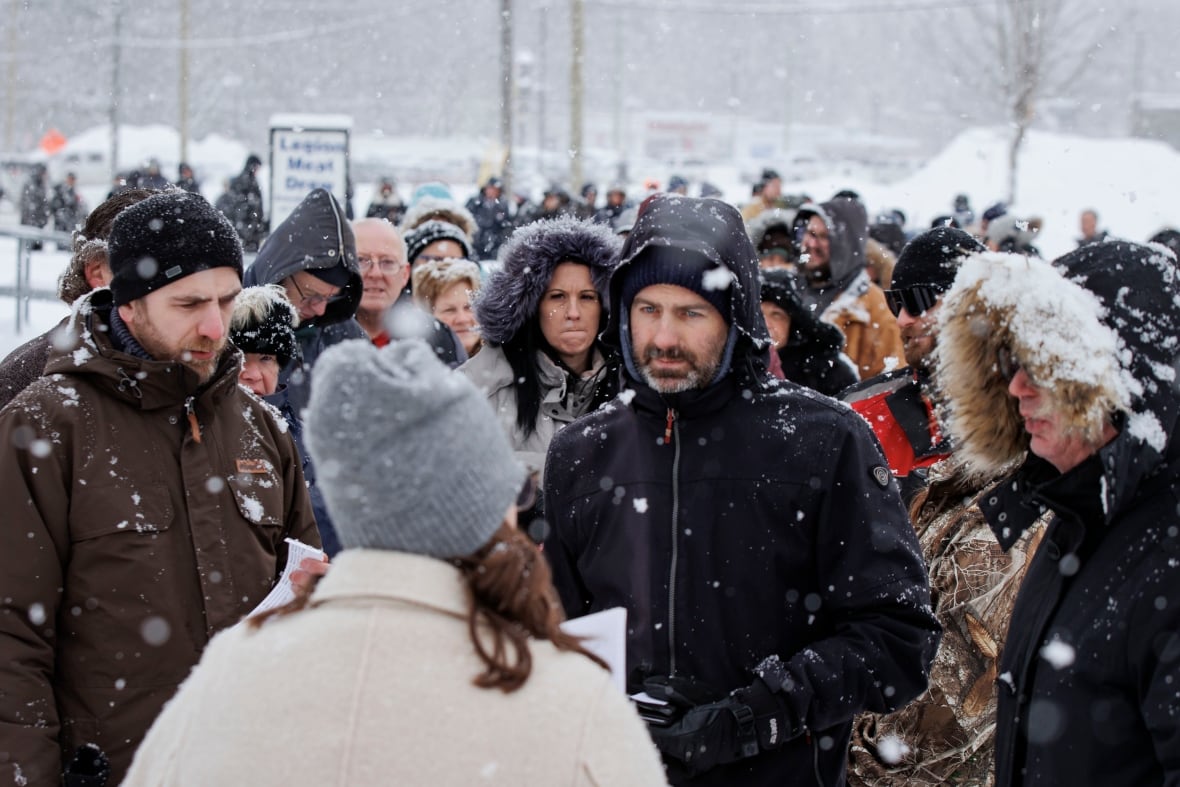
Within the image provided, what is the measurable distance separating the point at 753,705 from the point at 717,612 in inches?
9.3

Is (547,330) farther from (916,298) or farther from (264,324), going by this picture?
(916,298)

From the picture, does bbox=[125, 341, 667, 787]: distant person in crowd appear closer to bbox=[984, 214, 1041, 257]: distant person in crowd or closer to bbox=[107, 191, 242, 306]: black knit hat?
bbox=[107, 191, 242, 306]: black knit hat

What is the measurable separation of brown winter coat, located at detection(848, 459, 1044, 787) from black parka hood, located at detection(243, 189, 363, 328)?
2654 mm

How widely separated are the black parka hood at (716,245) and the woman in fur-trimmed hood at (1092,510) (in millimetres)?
582

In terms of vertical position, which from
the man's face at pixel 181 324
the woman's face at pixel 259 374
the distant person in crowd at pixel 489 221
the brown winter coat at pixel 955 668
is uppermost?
the distant person in crowd at pixel 489 221

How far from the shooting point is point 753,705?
254 centimetres

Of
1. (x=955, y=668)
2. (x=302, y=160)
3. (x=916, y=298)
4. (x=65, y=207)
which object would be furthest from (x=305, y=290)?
(x=65, y=207)

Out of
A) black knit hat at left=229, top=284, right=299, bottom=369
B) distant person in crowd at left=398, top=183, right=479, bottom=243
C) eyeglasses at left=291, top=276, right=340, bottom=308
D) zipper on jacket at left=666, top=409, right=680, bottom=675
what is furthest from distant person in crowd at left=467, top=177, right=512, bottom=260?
zipper on jacket at left=666, top=409, right=680, bottom=675

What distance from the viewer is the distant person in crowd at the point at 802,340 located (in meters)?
5.29

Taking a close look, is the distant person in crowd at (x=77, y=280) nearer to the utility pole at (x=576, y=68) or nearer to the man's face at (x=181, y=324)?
the man's face at (x=181, y=324)

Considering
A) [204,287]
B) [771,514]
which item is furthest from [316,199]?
[771,514]

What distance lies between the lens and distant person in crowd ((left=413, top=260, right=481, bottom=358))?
19.9 ft

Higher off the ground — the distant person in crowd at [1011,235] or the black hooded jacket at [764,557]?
the distant person in crowd at [1011,235]

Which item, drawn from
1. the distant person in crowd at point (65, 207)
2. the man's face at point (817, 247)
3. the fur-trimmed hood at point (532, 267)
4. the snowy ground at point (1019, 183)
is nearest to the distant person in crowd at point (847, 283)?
the man's face at point (817, 247)
